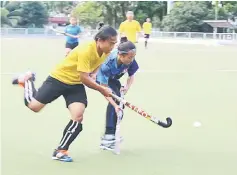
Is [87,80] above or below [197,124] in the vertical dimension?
above

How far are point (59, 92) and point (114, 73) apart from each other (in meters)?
0.69

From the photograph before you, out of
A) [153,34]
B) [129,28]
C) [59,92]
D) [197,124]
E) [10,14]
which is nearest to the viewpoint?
[59,92]

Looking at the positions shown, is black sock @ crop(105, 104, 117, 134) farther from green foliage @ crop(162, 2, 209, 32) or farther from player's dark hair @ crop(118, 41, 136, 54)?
green foliage @ crop(162, 2, 209, 32)

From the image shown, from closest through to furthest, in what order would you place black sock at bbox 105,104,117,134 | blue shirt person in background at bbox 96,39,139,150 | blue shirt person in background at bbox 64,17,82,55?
blue shirt person in background at bbox 96,39,139,150
black sock at bbox 105,104,117,134
blue shirt person in background at bbox 64,17,82,55

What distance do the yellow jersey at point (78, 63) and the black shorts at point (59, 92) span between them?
5 cm

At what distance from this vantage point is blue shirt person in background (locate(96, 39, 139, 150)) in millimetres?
5504

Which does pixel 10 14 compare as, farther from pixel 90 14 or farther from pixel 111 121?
pixel 111 121

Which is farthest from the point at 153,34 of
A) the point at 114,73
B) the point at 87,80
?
the point at 87,80

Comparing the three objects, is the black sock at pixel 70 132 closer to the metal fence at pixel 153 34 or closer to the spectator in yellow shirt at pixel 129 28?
the spectator in yellow shirt at pixel 129 28

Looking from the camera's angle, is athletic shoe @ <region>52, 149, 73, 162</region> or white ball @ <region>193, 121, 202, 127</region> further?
white ball @ <region>193, 121, 202, 127</region>

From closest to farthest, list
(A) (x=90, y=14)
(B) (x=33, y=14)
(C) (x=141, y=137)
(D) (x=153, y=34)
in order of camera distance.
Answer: (C) (x=141, y=137), (D) (x=153, y=34), (B) (x=33, y=14), (A) (x=90, y=14)

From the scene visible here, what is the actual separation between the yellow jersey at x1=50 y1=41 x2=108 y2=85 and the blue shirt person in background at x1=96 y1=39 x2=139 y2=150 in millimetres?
239

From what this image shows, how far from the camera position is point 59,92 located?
5.53 meters

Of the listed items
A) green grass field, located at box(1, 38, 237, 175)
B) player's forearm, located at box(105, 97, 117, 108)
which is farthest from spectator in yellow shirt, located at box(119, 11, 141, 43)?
player's forearm, located at box(105, 97, 117, 108)
